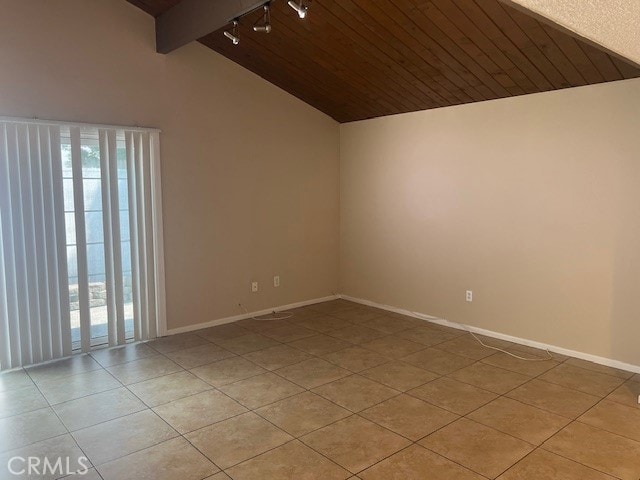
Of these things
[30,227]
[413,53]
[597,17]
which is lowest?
[30,227]

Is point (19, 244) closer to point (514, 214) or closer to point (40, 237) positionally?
point (40, 237)

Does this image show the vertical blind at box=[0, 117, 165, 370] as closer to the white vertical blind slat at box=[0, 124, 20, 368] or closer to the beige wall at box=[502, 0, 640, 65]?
the white vertical blind slat at box=[0, 124, 20, 368]

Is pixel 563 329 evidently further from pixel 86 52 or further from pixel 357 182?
pixel 86 52

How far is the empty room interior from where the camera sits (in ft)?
8.96

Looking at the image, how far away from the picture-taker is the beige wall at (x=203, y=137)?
3.75 metres

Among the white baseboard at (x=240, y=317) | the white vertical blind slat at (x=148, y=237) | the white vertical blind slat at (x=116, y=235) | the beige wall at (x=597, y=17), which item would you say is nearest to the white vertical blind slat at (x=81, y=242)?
the white vertical blind slat at (x=116, y=235)

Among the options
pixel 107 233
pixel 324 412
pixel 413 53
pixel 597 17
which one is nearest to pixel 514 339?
pixel 324 412

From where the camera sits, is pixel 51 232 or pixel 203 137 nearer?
pixel 51 232

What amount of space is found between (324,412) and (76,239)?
2.54 meters

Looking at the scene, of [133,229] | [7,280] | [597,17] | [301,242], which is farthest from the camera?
[301,242]

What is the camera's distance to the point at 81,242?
3.95 m

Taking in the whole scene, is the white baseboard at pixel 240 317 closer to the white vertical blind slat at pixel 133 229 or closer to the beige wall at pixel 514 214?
the white vertical blind slat at pixel 133 229

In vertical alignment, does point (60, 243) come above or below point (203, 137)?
below

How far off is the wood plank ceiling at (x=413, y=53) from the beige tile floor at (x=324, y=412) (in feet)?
7.68
